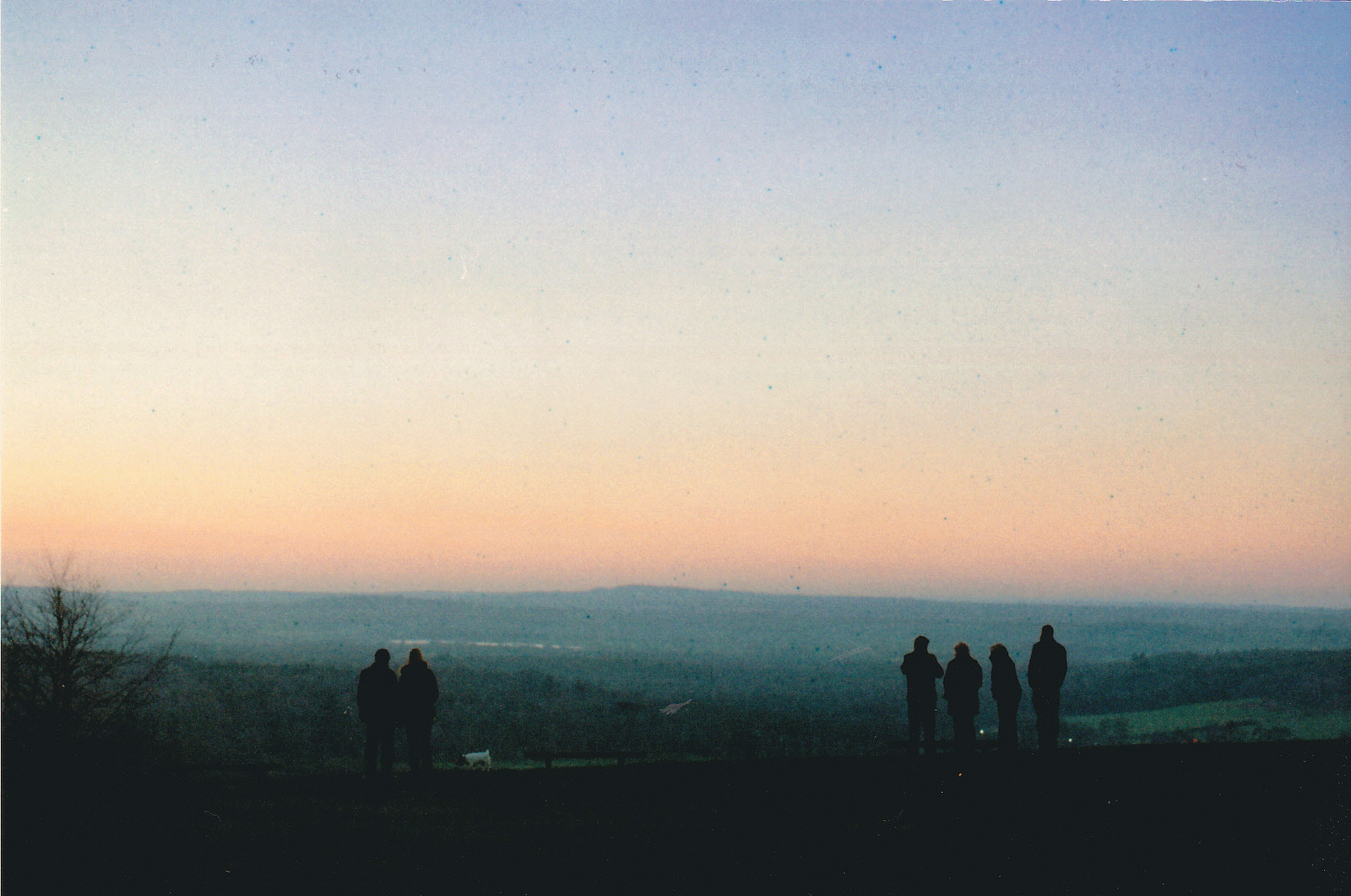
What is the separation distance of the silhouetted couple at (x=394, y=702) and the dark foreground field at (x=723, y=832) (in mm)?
594

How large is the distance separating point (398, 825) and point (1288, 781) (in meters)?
10.3

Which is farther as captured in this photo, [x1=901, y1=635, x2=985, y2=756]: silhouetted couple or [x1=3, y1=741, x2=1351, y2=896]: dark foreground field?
[x1=901, y1=635, x2=985, y2=756]: silhouetted couple

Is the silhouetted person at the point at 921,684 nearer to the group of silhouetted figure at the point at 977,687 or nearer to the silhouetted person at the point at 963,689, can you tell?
the group of silhouetted figure at the point at 977,687

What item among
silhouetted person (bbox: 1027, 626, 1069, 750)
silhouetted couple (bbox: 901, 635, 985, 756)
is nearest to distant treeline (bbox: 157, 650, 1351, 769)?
silhouetted couple (bbox: 901, 635, 985, 756)

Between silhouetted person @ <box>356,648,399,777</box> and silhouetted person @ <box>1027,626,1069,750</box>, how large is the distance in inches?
334

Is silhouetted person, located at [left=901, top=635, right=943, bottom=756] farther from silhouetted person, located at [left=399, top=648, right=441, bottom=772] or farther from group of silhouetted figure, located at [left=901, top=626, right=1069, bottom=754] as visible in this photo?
silhouetted person, located at [left=399, top=648, right=441, bottom=772]

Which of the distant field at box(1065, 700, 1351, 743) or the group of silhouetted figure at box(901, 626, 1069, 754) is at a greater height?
the group of silhouetted figure at box(901, 626, 1069, 754)

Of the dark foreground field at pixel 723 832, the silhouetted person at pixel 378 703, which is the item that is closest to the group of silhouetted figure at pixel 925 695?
the silhouetted person at pixel 378 703

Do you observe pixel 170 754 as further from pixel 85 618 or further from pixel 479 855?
pixel 479 855

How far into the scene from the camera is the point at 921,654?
1584cm

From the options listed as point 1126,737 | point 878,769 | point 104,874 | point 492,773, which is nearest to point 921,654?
point 878,769

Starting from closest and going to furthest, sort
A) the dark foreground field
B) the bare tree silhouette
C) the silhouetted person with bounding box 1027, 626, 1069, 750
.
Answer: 1. the dark foreground field
2. the silhouetted person with bounding box 1027, 626, 1069, 750
3. the bare tree silhouette

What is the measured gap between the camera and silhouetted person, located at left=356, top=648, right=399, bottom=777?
15.1 m

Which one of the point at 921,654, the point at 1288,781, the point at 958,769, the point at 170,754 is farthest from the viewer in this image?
the point at 170,754
